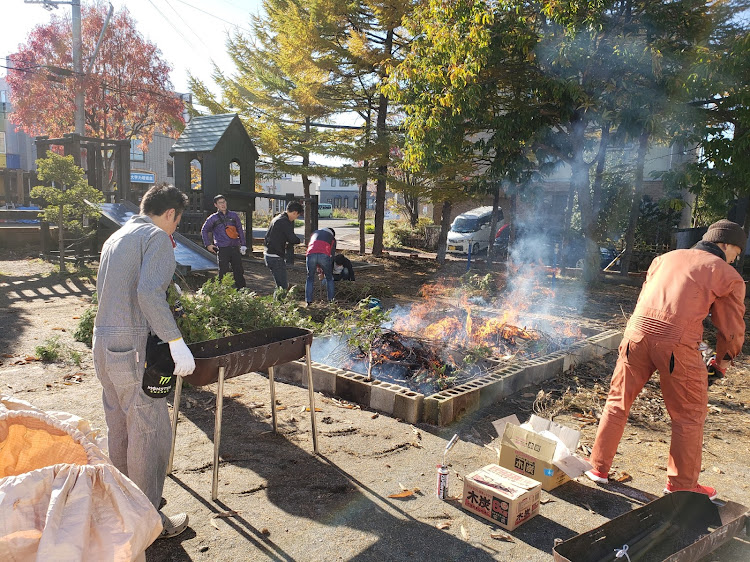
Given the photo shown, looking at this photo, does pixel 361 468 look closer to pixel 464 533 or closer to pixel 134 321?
pixel 464 533

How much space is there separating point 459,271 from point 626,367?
13103mm

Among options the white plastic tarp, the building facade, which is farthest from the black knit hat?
the building facade

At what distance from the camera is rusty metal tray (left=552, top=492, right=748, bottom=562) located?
2959 millimetres

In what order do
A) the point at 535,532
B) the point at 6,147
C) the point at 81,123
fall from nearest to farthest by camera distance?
the point at 535,532, the point at 81,123, the point at 6,147

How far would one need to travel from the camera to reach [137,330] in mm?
3129

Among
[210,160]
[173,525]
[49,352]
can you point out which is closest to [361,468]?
[173,525]

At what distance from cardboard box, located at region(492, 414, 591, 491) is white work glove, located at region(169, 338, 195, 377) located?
249 centimetres

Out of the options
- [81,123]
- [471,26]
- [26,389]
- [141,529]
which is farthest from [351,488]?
[81,123]

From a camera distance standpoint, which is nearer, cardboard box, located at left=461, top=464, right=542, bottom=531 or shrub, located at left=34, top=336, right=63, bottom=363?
cardboard box, located at left=461, top=464, right=542, bottom=531

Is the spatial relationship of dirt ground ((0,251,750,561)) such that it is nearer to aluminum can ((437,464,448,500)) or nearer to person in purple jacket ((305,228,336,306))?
aluminum can ((437,464,448,500))

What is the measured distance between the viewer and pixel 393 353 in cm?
620

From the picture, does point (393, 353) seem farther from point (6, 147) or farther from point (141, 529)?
point (6, 147)

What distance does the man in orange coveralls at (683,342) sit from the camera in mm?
3805

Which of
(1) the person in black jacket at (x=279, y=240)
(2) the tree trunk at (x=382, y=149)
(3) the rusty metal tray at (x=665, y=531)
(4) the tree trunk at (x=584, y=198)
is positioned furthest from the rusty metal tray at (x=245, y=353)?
(2) the tree trunk at (x=382, y=149)
